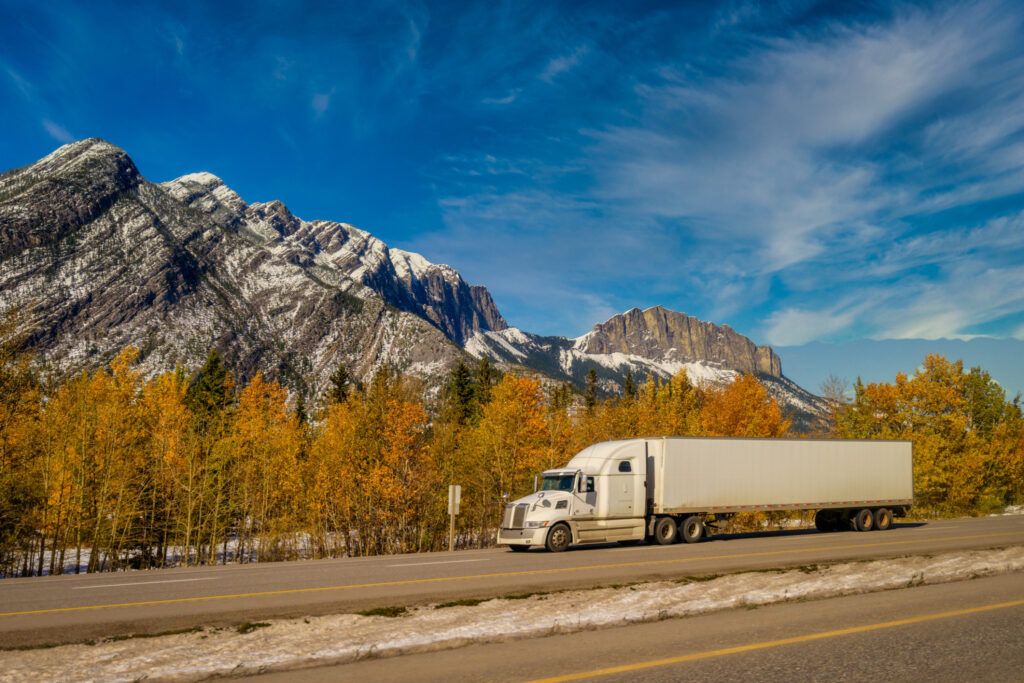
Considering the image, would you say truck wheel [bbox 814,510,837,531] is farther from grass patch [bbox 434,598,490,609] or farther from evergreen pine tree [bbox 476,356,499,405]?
evergreen pine tree [bbox 476,356,499,405]

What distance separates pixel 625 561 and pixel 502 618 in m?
8.97

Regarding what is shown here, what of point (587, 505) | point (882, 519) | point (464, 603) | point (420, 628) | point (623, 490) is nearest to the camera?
point (420, 628)

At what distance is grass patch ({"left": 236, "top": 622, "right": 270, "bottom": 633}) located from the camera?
27.7 feet

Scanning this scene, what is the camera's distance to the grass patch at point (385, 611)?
952cm

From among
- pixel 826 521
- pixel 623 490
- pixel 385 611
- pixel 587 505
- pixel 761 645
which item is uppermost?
pixel 623 490

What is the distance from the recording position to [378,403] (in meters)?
42.8

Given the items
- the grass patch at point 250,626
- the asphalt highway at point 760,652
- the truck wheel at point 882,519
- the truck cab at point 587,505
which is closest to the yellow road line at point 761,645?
the asphalt highway at point 760,652

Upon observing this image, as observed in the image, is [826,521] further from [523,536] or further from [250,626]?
[250,626]

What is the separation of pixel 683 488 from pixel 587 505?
13.3 ft

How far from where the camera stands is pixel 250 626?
868cm

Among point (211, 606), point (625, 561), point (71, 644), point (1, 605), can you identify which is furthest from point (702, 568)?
point (1, 605)

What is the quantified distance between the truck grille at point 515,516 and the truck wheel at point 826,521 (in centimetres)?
1616

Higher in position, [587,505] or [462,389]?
[462,389]

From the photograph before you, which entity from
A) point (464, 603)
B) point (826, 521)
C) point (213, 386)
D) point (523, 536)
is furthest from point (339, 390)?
point (464, 603)
